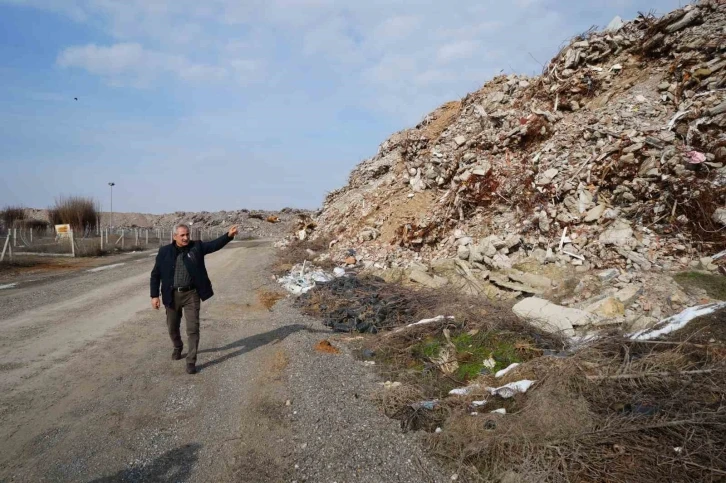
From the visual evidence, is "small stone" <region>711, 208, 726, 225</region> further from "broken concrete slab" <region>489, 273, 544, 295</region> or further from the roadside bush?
the roadside bush

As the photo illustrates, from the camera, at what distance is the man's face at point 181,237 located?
5.44m

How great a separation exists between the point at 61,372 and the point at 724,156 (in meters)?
12.4

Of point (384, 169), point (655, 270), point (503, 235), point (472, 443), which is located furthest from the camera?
point (384, 169)

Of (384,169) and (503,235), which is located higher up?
(384,169)

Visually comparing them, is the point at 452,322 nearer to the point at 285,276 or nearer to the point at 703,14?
the point at 285,276

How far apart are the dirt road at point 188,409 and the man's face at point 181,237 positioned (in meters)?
1.63

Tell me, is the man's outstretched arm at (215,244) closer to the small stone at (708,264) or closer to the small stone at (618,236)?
the small stone at (618,236)

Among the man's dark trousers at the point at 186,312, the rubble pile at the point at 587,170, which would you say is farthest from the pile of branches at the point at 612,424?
the rubble pile at the point at 587,170

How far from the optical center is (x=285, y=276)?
1307 centimetres

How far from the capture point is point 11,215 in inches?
Result: 1449

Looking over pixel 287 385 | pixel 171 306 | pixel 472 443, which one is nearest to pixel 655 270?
pixel 472 443

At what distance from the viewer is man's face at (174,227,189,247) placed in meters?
5.44

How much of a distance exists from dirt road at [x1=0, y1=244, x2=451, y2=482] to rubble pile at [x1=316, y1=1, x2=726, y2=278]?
572 centimetres

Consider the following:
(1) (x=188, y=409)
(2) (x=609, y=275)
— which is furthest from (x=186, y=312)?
(2) (x=609, y=275)
